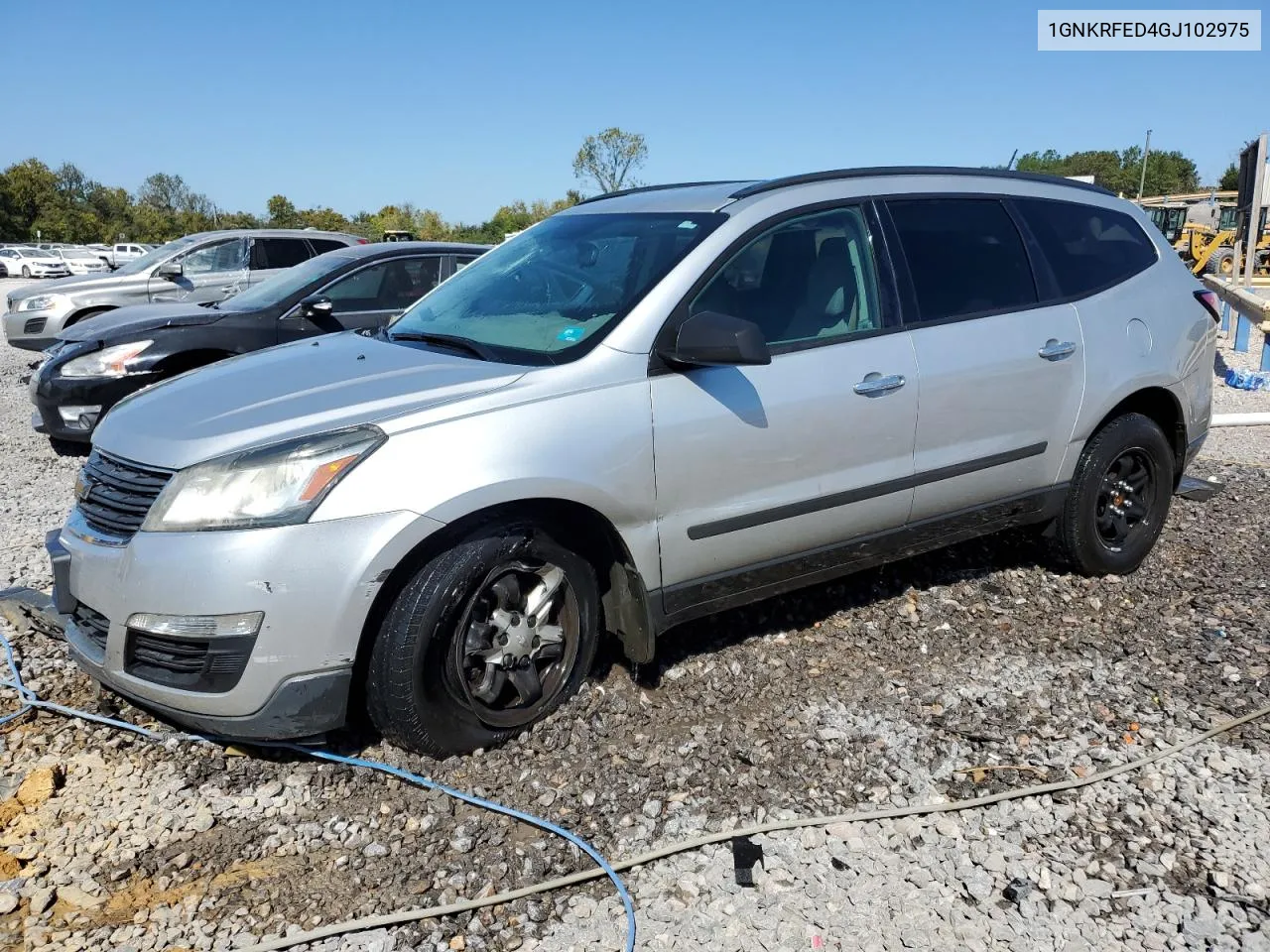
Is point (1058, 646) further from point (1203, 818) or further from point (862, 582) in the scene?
point (1203, 818)

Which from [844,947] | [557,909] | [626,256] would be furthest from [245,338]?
[844,947]

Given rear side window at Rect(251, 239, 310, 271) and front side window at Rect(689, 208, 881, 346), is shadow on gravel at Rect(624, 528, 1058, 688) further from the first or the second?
rear side window at Rect(251, 239, 310, 271)

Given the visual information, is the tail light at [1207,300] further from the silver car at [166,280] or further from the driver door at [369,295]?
the silver car at [166,280]

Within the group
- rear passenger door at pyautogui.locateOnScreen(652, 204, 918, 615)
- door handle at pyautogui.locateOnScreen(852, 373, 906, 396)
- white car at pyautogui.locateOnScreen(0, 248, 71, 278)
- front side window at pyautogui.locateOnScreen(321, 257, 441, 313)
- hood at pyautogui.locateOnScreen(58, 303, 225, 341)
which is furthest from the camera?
white car at pyautogui.locateOnScreen(0, 248, 71, 278)

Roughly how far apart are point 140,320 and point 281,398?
5.09 m

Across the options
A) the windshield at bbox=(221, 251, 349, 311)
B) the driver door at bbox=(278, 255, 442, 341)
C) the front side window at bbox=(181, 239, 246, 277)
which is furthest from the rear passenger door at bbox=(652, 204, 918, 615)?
the front side window at bbox=(181, 239, 246, 277)

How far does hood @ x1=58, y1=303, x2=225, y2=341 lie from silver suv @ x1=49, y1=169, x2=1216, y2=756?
154 inches

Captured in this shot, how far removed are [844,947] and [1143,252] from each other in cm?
379

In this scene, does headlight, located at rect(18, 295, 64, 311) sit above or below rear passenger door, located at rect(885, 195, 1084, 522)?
above

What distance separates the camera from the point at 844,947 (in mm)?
2492

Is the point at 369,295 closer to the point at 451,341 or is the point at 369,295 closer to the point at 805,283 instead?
the point at 451,341

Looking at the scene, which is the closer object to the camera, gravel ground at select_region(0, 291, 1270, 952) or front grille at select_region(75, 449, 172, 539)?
gravel ground at select_region(0, 291, 1270, 952)

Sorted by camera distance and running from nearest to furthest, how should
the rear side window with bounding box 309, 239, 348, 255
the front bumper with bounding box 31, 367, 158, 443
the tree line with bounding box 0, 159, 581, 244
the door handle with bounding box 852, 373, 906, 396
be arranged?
the door handle with bounding box 852, 373, 906, 396
the front bumper with bounding box 31, 367, 158, 443
the rear side window with bounding box 309, 239, 348, 255
the tree line with bounding box 0, 159, 581, 244

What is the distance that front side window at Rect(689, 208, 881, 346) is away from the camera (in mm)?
3650
